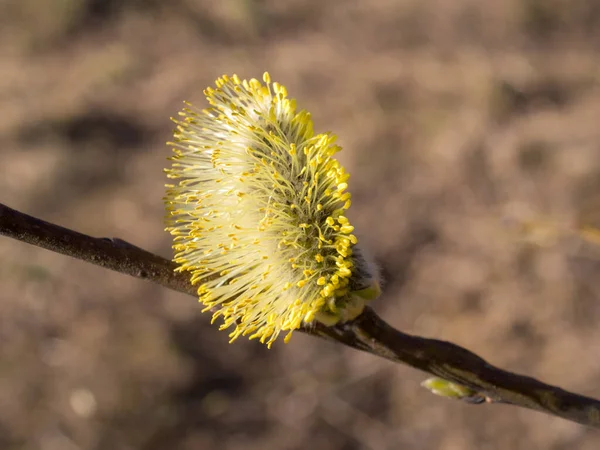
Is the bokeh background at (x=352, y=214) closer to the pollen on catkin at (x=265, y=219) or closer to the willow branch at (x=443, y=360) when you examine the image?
the willow branch at (x=443, y=360)

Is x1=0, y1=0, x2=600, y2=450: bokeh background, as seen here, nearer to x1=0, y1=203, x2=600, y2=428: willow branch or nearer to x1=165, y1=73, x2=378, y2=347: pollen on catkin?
x1=0, y1=203, x2=600, y2=428: willow branch

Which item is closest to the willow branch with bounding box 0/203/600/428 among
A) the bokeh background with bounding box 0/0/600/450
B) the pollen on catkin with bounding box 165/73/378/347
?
the pollen on catkin with bounding box 165/73/378/347

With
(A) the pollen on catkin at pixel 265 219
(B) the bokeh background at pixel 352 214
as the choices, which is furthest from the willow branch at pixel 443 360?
(B) the bokeh background at pixel 352 214

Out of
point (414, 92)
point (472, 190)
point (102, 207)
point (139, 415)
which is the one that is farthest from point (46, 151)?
point (472, 190)

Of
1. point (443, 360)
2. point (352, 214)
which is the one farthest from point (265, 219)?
point (352, 214)

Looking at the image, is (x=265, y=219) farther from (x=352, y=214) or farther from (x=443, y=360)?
(x=352, y=214)

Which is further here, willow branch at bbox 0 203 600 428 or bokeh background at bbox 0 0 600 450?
bokeh background at bbox 0 0 600 450
